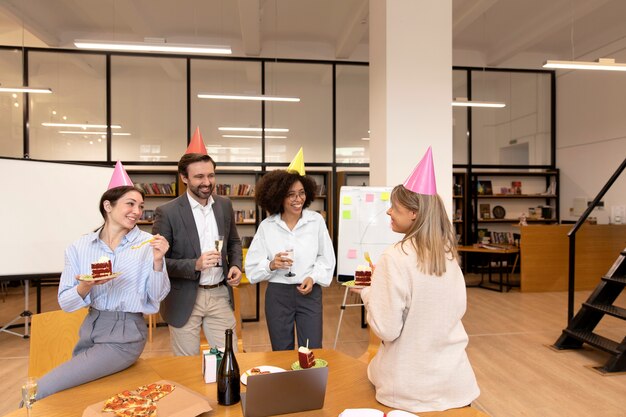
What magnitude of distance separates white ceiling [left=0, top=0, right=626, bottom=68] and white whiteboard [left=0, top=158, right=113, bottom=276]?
3.59m

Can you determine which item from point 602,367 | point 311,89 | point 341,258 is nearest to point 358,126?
point 311,89

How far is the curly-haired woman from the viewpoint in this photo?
2.60 m

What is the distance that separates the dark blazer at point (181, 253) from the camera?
2430 millimetres

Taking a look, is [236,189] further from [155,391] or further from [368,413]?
[368,413]

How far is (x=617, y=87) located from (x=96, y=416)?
371 inches

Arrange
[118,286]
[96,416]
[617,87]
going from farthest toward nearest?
[617,87] < [118,286] < [96,416]

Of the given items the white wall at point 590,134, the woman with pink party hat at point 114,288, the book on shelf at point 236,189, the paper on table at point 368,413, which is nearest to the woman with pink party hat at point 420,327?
the paper on table at point 368,413

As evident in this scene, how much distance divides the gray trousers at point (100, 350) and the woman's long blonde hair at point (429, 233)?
1.30 meters

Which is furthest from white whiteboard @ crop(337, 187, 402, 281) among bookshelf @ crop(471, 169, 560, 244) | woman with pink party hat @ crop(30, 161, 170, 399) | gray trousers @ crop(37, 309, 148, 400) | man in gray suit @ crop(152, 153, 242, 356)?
bookshelf @ crop(471, 169, 560, 244)

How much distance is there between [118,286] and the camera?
2.08 m

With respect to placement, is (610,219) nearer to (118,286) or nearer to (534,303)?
(534,303)

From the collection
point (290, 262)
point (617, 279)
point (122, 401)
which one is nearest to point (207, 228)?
point (290, 262)

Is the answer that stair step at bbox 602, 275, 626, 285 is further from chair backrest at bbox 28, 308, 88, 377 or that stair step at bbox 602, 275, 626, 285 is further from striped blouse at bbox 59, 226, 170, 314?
chair backrest at bbox 28, 308, 88, 377

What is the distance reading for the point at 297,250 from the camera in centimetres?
269
